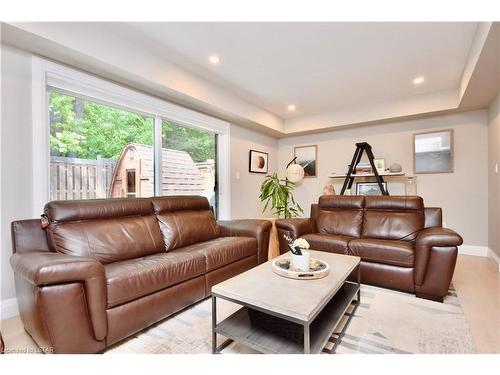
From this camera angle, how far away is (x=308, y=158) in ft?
16.8

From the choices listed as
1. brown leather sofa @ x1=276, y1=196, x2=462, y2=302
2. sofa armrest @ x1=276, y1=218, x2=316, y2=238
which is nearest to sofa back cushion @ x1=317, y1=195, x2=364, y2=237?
brown leather sofa @ x1=276, y1=196, x2=462, y2=302

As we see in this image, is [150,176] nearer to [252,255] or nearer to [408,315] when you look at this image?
[252,255]

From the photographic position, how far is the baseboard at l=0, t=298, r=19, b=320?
1.86 metres

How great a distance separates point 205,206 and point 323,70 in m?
2.21

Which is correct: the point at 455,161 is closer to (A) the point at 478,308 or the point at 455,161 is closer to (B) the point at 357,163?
(B) the point at 357,163

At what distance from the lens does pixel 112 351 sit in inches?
58.1

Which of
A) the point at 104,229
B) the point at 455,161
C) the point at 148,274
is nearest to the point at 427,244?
the point at 148,274

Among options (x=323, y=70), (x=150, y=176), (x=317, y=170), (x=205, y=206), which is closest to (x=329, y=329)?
(x=205, y=206)

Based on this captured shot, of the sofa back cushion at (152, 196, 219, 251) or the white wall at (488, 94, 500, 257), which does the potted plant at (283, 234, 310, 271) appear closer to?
the sofa back cushion at (152, 196, 219, 251)

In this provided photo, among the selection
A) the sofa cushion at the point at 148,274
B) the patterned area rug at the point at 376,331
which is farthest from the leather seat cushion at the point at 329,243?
the sofa cushion at the point at 148,274

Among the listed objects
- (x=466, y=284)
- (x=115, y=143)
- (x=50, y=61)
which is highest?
(x=50, y=61)

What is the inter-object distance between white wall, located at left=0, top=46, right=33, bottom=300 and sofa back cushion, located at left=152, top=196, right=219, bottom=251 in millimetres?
1024

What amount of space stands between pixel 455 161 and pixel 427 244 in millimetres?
2506

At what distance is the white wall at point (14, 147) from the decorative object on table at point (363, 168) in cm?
439
